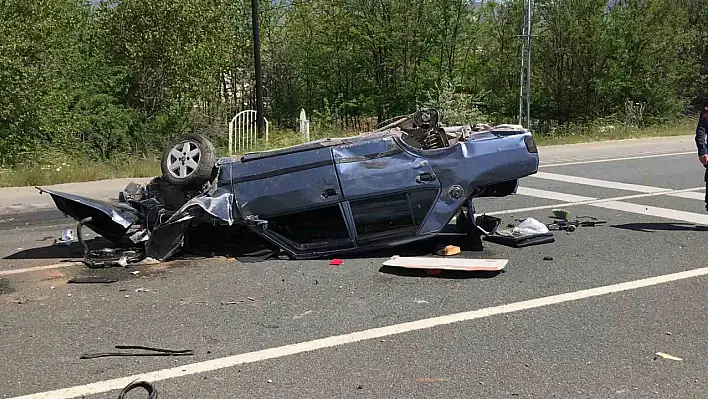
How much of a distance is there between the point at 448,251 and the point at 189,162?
2643 mm

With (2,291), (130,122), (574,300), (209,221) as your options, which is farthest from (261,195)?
(130,122)

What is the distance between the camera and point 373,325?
5.27 m

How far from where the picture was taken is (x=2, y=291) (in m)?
6.31

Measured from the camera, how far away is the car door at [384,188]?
22.6 ft

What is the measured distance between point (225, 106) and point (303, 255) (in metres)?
19.2

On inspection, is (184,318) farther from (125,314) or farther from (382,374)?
(382,374)

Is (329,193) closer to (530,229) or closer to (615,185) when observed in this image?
(530,229)

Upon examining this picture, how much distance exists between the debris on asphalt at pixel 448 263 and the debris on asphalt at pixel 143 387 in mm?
2973

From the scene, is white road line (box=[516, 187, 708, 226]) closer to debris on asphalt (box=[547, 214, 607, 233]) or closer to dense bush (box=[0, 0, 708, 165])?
debris on asphalt (box=[547, 214, 607, 233])

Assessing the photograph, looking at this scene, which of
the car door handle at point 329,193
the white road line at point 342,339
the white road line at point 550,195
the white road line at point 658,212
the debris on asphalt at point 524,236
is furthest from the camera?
the white road line at point 550,195

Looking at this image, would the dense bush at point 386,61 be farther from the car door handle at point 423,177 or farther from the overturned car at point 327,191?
the car door handle at point 423,177

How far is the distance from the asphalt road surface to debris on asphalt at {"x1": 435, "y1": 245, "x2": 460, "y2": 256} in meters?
0.24

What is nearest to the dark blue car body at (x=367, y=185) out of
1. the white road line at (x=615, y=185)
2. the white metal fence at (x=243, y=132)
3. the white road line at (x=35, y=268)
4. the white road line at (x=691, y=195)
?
A: the white road line at (x=35, y=268)

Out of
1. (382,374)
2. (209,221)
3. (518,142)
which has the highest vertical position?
(518,142)
